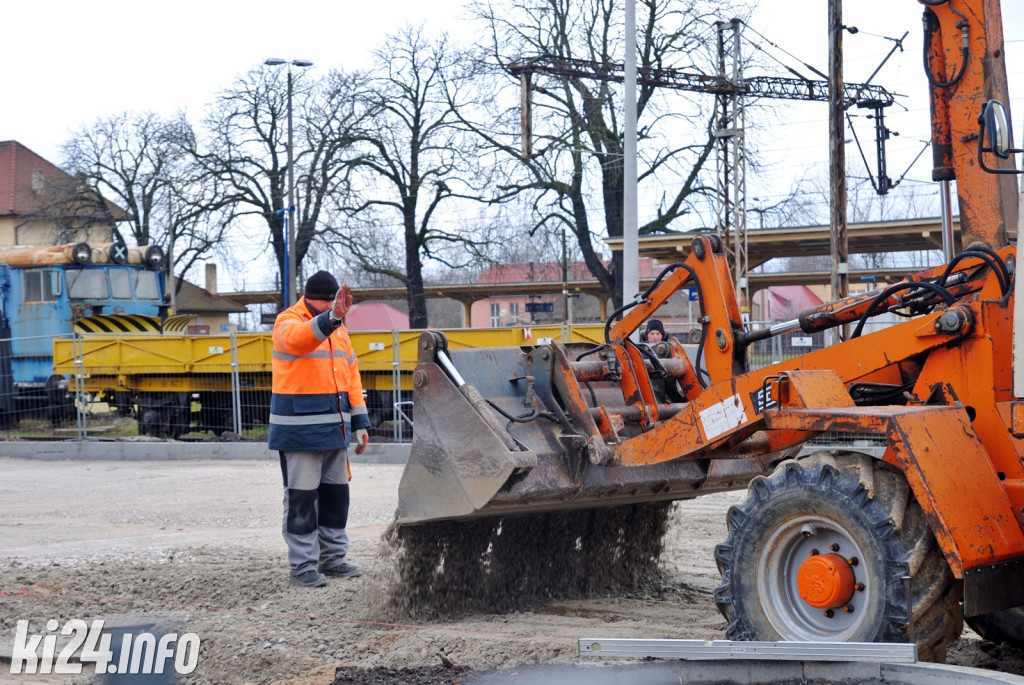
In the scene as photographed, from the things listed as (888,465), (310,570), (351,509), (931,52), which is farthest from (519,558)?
(351,509)

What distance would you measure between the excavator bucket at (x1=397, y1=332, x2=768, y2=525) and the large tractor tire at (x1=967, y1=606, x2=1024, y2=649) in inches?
69.2

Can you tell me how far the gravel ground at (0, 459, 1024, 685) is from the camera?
499cm

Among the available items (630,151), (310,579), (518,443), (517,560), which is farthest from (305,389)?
(630,151)

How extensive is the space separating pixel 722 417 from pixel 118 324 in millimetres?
20408

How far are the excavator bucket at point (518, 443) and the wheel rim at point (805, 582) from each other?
128cm

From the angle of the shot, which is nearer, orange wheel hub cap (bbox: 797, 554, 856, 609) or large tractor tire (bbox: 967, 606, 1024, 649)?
orange wheel hub cap (bbox: 797, 554, 856, 609)

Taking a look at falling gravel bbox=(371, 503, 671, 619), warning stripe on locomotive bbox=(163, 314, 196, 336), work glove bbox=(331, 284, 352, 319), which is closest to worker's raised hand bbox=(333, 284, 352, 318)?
work glove bbox=(331, 284, 352, 319)

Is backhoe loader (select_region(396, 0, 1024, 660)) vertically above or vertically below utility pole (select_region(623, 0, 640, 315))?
below

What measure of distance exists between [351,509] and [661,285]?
18.5 feet

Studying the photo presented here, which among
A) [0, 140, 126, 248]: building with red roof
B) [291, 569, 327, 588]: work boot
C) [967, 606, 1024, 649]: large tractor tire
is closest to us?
[967, 606, 1024, 649]: large tractor tire

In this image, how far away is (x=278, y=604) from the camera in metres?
6.34

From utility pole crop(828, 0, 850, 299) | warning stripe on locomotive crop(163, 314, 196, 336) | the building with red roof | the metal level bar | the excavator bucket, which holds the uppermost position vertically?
the building with red roof

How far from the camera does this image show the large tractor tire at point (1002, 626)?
4.68 m

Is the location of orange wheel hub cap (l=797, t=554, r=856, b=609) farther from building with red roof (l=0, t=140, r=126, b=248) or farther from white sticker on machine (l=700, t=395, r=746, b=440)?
building with red roof (l=0, t=140, r=126, b=248)
